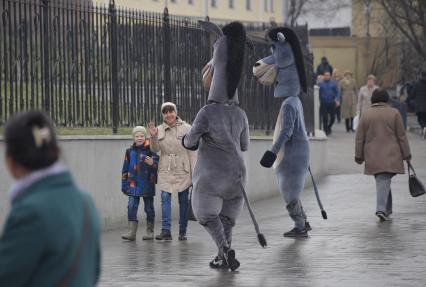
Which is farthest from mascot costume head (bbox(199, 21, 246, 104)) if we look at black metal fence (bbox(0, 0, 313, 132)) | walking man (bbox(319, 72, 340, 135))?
walking man (bbox(319, 72, 340, 135))

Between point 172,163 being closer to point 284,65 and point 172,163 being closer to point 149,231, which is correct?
point 149,231

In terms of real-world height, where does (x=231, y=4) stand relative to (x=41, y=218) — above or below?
above

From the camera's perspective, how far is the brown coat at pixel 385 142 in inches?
617

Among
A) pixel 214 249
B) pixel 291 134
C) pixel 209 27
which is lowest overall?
pixel 214 249

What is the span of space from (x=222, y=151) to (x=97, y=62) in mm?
4657

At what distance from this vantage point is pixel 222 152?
37.9ft

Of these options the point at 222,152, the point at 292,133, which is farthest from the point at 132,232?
the point at 222,152

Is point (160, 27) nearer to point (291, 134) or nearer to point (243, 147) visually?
point (291, 134)

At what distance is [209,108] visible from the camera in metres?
11.6

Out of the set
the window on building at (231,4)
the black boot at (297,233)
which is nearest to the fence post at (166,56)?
the black boot at (297,233)

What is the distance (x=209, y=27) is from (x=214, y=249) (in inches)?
88.5

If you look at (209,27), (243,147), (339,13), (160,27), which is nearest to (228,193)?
(243,147)

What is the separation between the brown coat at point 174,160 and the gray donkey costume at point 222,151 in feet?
7.66

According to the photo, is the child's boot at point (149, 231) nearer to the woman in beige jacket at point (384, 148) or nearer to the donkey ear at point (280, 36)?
the donkey ear at point (280, 36)
